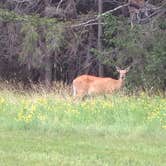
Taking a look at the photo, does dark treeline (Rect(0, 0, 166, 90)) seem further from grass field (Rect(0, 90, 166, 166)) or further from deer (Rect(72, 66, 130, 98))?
grass field (Rect(0, 90, 166, 166))

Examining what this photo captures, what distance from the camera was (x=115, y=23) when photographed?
2403 cm

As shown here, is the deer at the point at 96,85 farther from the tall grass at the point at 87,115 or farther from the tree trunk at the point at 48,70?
the tree trunk at the point at 48,70

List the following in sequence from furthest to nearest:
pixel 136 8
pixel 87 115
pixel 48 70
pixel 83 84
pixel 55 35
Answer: pixel 48 70 < pixel 136 8 < pixel 55 35 < pixel 83 84 < pixel 87 115

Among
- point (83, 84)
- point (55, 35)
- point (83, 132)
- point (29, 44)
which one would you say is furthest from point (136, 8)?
point (83, 132)

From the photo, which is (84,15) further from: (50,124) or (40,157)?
(40,157)

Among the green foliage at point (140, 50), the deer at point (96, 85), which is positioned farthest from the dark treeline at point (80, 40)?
the deer at point (96, 85)

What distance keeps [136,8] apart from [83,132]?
47.6ft

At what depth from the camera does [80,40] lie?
2723cm

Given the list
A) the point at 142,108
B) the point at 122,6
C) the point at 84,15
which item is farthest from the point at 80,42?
the point at 142,108

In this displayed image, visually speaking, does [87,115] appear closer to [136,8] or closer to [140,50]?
[140,50]

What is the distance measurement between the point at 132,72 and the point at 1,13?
645cm

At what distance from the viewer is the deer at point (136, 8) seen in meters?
24.7

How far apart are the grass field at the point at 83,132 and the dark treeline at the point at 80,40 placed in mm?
6745

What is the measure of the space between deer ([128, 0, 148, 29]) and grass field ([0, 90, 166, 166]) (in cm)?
893
